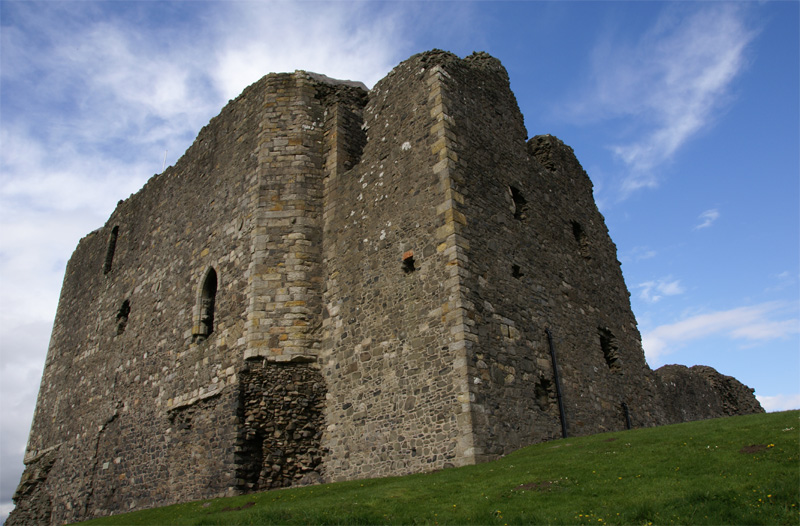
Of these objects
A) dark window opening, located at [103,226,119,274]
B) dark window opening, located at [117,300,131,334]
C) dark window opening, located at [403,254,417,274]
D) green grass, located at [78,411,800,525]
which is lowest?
green grass, located at [78,411,800,525]

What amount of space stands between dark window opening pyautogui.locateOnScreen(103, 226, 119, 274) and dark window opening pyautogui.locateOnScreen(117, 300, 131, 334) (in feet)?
10.1

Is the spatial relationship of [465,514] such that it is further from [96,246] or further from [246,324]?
[96,246]

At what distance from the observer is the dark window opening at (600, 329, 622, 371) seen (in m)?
17.0

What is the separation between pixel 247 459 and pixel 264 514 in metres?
4.36

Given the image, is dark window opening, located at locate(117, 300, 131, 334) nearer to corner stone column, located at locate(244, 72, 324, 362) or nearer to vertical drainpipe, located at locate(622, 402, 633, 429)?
corner stone column, located at locate(244, 72, 324, 362)

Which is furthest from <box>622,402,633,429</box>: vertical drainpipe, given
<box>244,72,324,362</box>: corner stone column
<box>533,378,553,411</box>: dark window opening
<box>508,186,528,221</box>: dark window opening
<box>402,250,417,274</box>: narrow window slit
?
<box>244,72,324,362</box>: corner stone column

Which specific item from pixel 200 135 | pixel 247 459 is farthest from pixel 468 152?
pixel 200 135

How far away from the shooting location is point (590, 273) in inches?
711

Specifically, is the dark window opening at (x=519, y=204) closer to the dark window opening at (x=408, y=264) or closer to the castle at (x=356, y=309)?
the castle at (x=356, y=309)

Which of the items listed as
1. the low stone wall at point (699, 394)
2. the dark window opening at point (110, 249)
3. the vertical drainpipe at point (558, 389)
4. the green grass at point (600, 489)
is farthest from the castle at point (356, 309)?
the dark window opening at point (110, 249)

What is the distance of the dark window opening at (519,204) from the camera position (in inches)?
620

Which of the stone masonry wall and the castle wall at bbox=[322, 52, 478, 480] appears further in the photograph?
the stone masonry wall

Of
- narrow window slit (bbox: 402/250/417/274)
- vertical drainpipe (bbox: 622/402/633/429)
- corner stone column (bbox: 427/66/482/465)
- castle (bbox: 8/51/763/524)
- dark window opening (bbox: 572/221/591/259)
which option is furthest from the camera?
dark window opening (bbox: 572/221/591/259)

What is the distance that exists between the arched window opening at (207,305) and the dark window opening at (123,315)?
18.1 feet
